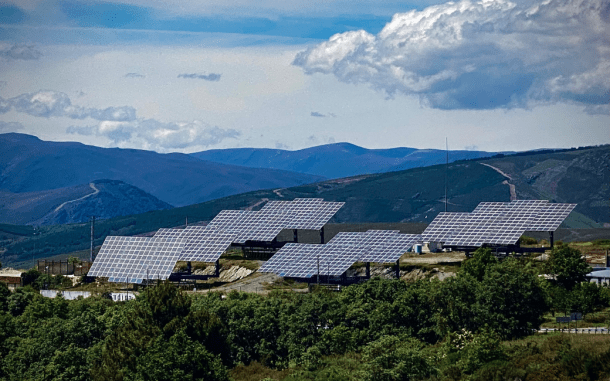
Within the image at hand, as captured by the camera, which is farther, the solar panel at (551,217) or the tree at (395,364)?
the solar panel at (551,217)

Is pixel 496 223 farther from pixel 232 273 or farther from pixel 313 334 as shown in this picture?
pixel 313 334

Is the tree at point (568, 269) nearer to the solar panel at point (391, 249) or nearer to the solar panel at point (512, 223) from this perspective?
the solar panel at point (512, 223)

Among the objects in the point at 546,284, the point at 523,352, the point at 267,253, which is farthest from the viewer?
the point at 267,253

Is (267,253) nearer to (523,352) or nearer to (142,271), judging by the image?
(142,271)

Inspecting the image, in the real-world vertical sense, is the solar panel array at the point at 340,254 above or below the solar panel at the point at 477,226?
below

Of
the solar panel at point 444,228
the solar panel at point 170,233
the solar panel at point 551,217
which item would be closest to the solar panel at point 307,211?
the solar panel at point 444,228

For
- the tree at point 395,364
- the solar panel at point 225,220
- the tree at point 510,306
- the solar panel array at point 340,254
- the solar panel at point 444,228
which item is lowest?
the tree at point 395,364

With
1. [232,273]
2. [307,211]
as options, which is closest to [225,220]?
[307,211]

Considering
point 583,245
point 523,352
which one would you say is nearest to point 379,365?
point 523,352
